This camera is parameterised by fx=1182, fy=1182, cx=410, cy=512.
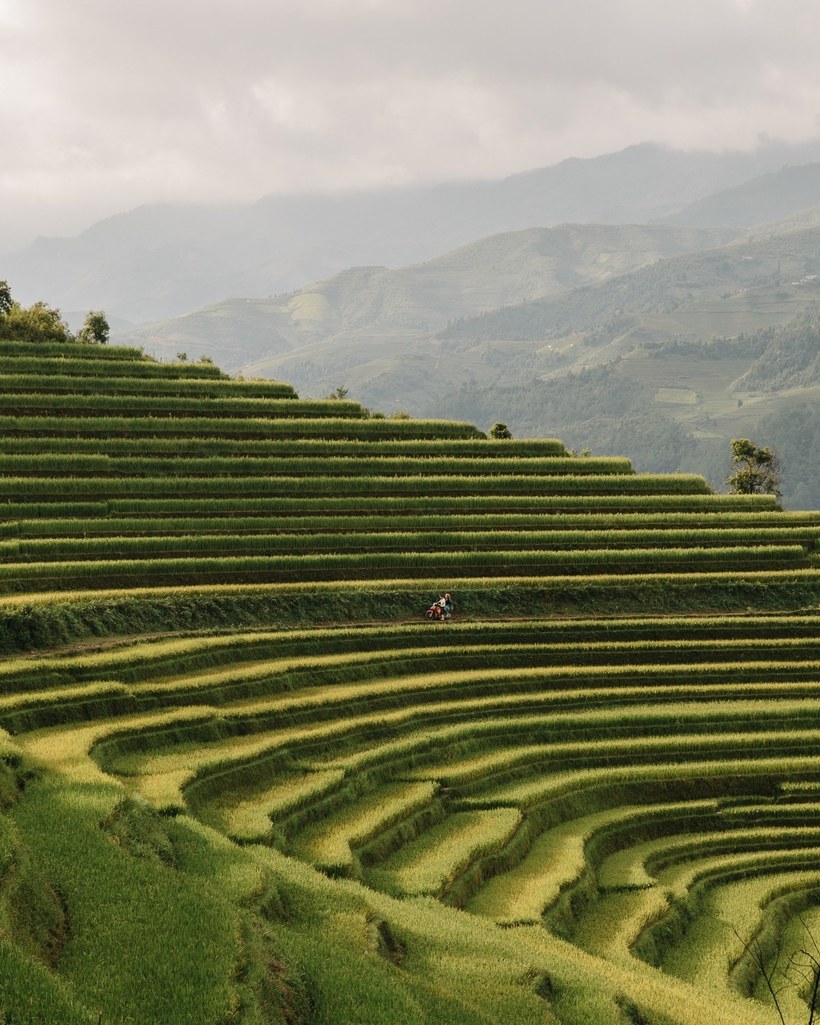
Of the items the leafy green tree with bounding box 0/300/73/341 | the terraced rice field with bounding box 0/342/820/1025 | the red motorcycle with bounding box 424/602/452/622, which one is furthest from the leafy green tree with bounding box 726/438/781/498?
the leafy green tree with bounding box 0/300/73/341

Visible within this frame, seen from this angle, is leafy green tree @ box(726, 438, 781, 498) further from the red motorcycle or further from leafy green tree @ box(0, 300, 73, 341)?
leafy green tree @ box(0, 300, 73, 341)

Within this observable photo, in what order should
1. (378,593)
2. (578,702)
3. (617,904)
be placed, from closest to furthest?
(617,904)
(578,702)
(378,593)

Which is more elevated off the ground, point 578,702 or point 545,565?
point 545,565

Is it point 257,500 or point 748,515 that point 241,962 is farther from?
point 748,515

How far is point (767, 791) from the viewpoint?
32.9m

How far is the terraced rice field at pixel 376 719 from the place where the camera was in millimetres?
15164

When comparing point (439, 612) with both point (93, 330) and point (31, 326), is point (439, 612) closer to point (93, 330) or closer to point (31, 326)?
point (31, 326)

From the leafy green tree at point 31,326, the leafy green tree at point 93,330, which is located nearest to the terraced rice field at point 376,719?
the leafy green tree at point 31,326

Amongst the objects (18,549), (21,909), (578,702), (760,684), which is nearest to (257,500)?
(18,549)

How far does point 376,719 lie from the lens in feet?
102

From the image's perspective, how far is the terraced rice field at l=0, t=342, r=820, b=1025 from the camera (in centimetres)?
1516

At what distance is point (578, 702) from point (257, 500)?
639 inches

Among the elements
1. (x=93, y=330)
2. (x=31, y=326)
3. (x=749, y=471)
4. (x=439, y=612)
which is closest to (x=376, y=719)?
(x=439, y=612)

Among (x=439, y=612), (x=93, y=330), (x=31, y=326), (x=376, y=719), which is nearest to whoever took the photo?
(x=376, y=719)
